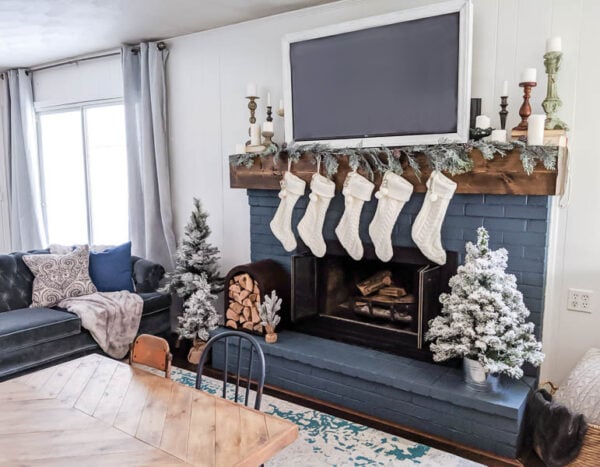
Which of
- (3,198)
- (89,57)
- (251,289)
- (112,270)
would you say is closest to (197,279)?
(251,289)

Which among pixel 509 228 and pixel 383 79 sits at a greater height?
pixel 383 79

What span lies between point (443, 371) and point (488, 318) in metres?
0.52

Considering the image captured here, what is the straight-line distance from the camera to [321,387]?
2990 mm

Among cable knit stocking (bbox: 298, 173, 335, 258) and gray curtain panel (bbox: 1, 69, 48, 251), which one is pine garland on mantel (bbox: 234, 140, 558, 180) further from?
gray curtain panel (bbox: 1, 69, 48, 251)

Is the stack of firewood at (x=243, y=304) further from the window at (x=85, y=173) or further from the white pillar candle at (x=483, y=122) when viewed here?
the window at (x=85, y=173)

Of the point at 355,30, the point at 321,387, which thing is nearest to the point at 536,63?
the point at 355,30

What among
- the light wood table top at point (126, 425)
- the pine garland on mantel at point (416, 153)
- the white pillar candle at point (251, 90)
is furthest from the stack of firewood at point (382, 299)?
the light wood table top at point (126, 425)

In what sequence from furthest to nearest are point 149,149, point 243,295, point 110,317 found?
point 149,149, point 110,317, point 243,295

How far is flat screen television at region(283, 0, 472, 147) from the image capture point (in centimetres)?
257

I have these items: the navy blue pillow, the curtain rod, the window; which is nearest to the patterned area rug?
the navy blue pillow

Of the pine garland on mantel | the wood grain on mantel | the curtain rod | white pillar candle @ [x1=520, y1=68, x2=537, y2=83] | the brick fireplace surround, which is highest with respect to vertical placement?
the curtain rod

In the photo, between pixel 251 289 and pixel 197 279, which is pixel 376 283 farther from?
pixel 197 279

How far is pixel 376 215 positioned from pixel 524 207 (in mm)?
791

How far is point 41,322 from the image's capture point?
3.28m
